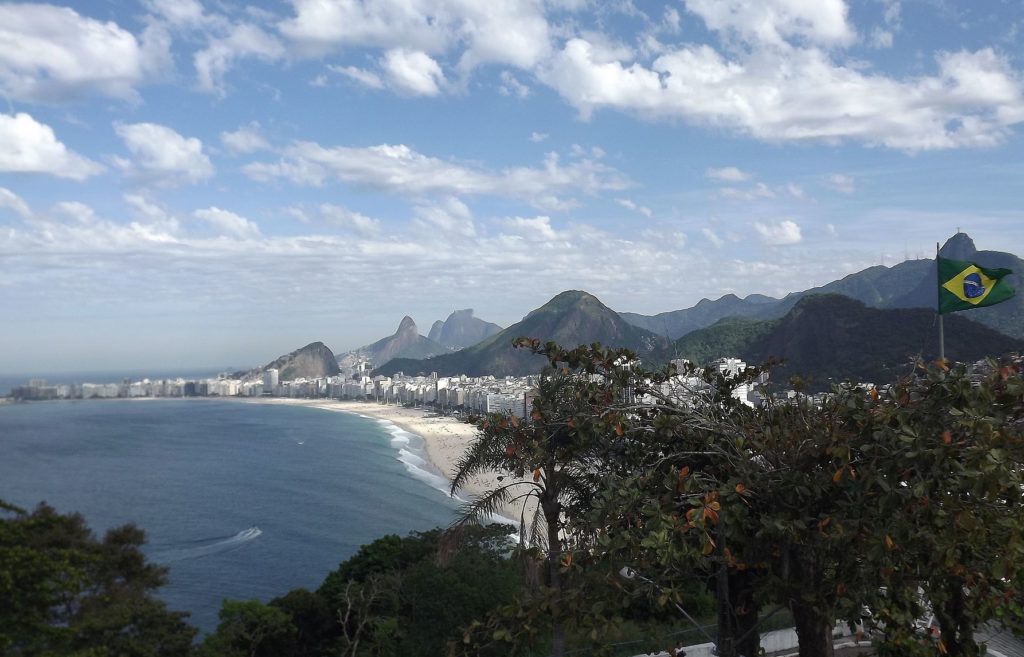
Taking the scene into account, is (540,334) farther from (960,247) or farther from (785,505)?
(785,505)

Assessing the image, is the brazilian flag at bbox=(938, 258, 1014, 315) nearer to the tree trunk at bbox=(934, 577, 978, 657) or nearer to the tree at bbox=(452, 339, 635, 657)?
the tree trunk at bbox=(934, 577, 978, 657)

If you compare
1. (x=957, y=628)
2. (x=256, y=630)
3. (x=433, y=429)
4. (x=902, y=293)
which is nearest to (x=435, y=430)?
(x=433, y=429)

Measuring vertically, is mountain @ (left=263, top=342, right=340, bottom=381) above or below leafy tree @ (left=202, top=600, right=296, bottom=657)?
above

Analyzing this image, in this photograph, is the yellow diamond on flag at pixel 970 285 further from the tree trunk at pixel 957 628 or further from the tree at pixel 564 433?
the tree at pixel 564 433

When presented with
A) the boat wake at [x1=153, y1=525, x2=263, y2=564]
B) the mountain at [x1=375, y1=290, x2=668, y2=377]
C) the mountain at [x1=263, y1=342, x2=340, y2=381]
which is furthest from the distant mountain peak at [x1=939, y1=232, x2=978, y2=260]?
the mountain at [x1=263, y1=342, x2=340, y2=381]

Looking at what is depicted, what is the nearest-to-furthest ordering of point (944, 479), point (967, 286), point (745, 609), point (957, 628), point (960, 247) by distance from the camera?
point (944, 479), point (745, 609), point (957, 628), point (967, 286), point (960, 247)
